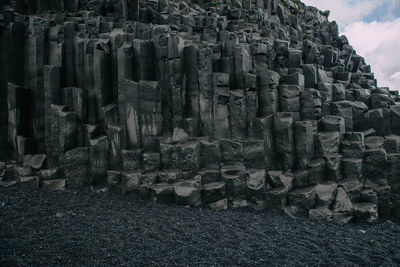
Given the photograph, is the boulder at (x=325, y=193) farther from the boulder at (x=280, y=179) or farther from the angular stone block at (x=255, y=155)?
the angular stone block at (x=255, y=155)

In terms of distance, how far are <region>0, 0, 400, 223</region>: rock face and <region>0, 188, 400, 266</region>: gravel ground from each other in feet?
2.44

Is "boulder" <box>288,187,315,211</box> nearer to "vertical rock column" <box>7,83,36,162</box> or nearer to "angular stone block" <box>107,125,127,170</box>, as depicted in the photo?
"angular stone block" <box>107,125,127,170</box>

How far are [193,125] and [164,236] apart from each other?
385 cm

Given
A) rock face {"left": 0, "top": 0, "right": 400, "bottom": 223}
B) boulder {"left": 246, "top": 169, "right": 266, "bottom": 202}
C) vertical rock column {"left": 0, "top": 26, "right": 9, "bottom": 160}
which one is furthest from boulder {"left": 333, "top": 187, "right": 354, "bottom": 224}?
vertical rock column {"left": 0, "top": 26, "right": 9, "bottom": 160}

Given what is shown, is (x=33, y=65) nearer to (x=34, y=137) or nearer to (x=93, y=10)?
(x=34, y=137)

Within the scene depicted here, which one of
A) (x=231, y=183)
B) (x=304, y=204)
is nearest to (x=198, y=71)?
(x=231, y=183)

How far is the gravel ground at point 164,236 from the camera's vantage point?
5.19 m

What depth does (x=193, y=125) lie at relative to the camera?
9008 millimetres

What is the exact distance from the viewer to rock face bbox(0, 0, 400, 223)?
8289mm

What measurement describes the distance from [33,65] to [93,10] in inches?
319

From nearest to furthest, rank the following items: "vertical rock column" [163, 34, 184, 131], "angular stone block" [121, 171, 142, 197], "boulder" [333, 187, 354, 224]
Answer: "boulder" [333, 187, 354, 224]
"angular stone block" [121, 171, 142, 197]
"vertical rock column" [163, 34, 184, 131]

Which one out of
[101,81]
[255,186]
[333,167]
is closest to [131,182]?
[255,186]

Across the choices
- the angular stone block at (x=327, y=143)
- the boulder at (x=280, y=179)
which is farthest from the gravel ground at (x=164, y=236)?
the angular stone block at (x=327, y=143)

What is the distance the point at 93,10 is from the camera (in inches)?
663
